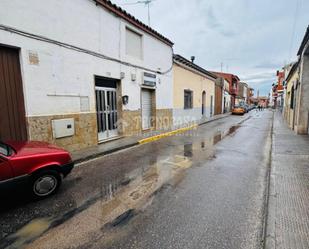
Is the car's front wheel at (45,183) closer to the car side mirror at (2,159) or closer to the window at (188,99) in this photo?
the car side mirror at (2,159)

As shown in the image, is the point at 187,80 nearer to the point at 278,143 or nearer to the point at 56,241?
the point at 278,143

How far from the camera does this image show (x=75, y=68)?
20.4 feet

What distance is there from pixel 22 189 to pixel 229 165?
4.77 m

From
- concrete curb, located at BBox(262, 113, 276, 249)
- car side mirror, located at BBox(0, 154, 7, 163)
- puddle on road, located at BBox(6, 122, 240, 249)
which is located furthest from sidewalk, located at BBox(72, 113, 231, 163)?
concrete curb, located at BBox(262, 113, 276, 249)

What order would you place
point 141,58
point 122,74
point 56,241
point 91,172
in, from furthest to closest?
point 141,58 < point 122,74 < point 91,172 < point 56,241

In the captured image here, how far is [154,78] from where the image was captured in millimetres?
10648

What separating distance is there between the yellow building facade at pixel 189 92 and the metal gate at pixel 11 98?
9.82 m

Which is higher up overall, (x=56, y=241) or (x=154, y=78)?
(x=154, y=78)

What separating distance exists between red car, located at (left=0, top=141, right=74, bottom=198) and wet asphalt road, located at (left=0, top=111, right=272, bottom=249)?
29 cm

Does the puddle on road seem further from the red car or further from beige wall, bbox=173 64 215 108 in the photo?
beige wall, bbox=173 64 215 108

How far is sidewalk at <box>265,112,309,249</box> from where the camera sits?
2.24 meters

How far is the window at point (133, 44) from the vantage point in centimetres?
860

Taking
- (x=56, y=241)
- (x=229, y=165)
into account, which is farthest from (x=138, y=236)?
(x=229, y=165)

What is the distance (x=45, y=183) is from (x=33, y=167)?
0.44 meters
